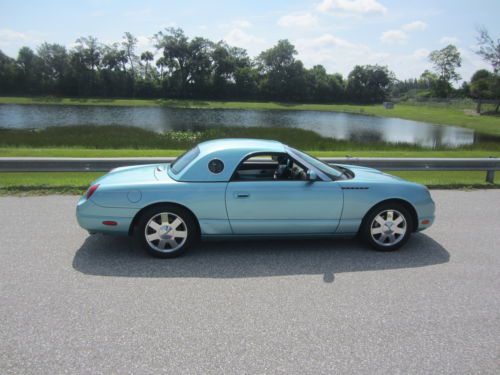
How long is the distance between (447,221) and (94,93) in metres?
95.3

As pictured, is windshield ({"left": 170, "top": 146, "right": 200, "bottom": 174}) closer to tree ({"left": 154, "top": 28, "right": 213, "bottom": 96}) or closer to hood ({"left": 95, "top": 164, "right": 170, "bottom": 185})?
hood ({"left": 95, "top": 164, "right": 170, "bottom": 185})

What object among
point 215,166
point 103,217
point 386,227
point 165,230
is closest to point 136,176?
point 103,217

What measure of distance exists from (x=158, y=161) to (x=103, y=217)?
427cm

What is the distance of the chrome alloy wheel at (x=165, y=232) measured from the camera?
15.6ft

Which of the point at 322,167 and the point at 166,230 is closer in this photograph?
the point at 166,230

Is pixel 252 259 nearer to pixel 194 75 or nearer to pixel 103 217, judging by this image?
pixel 103 217

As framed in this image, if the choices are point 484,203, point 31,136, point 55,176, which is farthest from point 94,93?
point 484,203

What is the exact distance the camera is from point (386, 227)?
17.0 feet

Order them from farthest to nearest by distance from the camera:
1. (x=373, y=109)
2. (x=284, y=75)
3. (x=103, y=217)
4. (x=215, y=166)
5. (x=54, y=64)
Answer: (x=284, y=75), (x=54, y=64), (x=373, y=109), (x=215, y=166), (x=103, y=217)

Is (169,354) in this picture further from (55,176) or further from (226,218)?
(55,176)

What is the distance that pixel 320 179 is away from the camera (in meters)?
5.00

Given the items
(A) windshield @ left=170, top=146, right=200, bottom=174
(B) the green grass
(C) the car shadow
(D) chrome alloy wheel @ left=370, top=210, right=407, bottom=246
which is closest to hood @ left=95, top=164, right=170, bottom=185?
(A) windshield @ left=170, top=146, right=200, bottom=174

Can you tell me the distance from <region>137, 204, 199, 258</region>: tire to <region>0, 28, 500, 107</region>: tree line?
8614 cm

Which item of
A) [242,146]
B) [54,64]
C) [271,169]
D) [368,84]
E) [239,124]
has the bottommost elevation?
[239,124]
